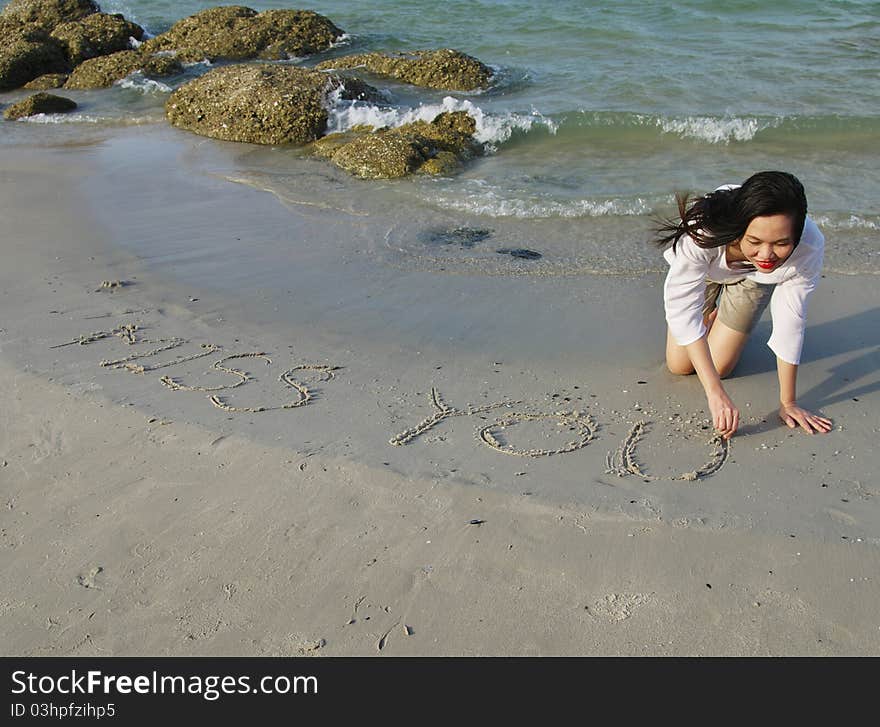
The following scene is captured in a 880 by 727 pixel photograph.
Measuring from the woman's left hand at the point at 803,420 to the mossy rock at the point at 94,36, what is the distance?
11948mm

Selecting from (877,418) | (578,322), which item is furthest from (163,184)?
(877,418)

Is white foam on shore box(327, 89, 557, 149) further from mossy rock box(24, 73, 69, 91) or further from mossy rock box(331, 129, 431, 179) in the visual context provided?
mossy rock box(24, 73, 69, 91)

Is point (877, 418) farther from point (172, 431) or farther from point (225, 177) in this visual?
point (225, 177)

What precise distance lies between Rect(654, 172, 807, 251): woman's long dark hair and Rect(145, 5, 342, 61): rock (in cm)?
1087

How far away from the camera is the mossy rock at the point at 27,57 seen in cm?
1175

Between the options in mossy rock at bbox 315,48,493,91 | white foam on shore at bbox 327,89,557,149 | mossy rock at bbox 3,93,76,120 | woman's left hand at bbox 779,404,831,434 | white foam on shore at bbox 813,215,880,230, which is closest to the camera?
woman's left hand at bbox 779,404,831,434

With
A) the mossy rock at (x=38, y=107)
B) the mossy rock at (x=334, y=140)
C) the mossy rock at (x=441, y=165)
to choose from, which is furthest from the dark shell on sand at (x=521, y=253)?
the mossy rock at (x=38, y=107)

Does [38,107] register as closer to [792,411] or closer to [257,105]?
[257,105]

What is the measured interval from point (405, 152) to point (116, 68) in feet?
20.3

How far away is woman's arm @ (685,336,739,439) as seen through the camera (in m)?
3.47

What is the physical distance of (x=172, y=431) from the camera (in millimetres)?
3574

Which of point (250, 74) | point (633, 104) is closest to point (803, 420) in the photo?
point (633, 104)

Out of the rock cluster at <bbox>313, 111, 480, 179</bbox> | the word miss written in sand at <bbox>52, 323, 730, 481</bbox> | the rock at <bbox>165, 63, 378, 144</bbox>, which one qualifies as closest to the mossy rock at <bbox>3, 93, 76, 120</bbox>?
the rock at <bbox>165, 63, 378, 144</bbox>

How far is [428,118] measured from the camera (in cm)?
909
